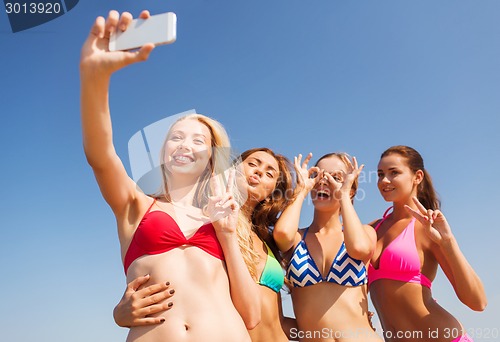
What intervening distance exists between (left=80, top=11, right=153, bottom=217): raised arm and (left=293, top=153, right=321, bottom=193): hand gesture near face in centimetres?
307

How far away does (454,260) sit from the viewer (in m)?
5.41

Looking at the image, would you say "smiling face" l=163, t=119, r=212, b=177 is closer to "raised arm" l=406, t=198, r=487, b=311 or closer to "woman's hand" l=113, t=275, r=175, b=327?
"woman's hand" l=113, t=275, r=175, b=327

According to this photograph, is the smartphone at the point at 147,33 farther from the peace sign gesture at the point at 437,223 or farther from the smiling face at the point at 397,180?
the smiling face at the point at 397,180

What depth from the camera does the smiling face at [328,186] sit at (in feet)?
19.6

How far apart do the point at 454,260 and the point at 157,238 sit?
370cm

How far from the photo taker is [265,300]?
514 centimetres

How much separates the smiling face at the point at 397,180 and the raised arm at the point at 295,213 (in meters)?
0.97

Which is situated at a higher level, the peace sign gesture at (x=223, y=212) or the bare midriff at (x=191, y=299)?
the peace sign gesture at (x=223, y=212)

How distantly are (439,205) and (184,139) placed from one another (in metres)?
4.21

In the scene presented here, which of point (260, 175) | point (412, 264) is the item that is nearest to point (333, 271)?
point (412, 264)

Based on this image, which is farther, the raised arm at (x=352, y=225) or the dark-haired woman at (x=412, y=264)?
the dark-haired woman at (x=412, y=264)

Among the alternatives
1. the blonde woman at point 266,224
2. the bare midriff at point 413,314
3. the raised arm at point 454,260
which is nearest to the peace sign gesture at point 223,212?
the blonde woman at point 266,224

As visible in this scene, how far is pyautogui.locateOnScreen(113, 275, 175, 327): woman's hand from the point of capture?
3.25 metres

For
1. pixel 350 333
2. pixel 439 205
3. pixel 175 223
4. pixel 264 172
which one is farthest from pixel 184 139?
pixel 439 205
